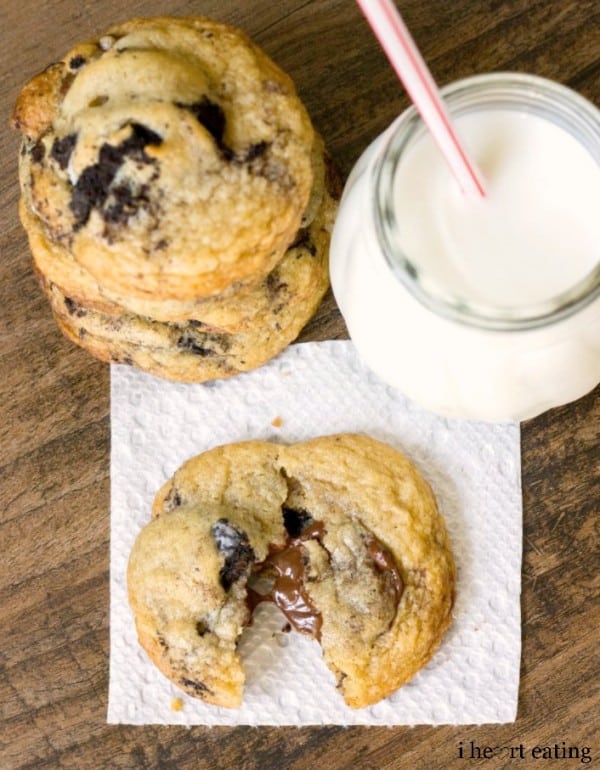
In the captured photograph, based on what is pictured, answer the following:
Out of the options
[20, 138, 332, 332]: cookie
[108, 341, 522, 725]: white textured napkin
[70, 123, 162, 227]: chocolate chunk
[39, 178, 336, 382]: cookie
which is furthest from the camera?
[108, 341, 522, 725]: white textured napkin

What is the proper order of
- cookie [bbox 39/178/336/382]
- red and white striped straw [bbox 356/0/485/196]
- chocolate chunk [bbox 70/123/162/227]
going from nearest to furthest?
red and white striped straw [bbox 356/0/485/196]
chocolate chunk [bbox 70/123/162/227]
cookie [bbox 39/178/336/382]

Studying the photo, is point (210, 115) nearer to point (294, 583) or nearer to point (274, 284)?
point (274, 284)

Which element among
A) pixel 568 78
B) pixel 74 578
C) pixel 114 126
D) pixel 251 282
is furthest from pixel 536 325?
pixel 74 578

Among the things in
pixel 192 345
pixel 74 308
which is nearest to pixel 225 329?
pixel 192 345

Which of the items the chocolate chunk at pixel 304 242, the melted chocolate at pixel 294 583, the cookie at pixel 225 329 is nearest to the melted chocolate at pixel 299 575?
the melted chocolate at pixel 294 583

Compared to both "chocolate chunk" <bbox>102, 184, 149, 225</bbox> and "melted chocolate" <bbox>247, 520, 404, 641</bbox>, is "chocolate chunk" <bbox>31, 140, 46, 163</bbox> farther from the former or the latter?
"melted chocolate" <bbox>247, 520, 404, 641</bbox>

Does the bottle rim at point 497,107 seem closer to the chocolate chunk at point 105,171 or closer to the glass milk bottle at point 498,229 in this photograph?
the glass milk bottle at point 498,229

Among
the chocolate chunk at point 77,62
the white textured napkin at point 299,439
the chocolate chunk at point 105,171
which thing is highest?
the chocolate chunk at point 77,62

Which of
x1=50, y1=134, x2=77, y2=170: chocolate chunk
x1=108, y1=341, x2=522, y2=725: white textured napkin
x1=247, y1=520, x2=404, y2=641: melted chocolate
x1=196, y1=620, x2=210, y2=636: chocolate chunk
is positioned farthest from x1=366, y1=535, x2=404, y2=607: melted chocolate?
x1=50, y1=134, x2=77, y2=170: chocolate chunk
